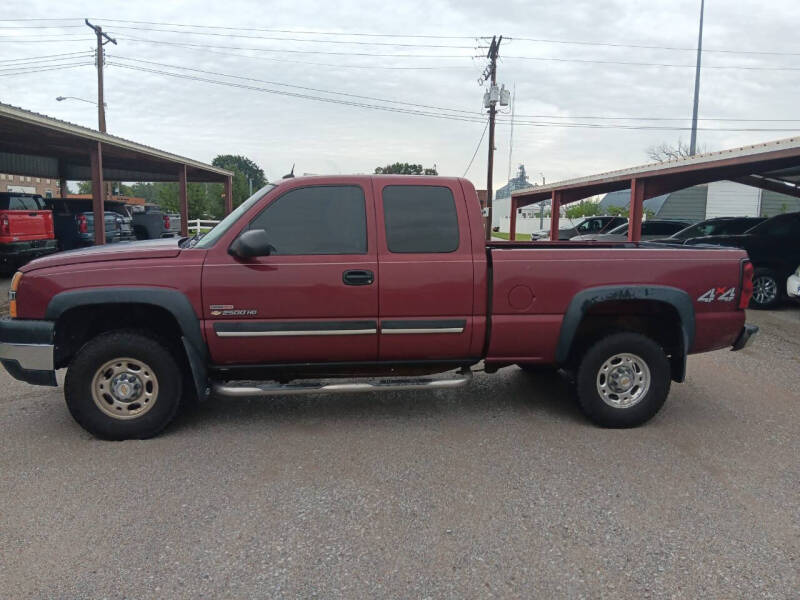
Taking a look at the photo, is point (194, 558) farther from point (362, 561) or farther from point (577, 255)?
point (577, 255)

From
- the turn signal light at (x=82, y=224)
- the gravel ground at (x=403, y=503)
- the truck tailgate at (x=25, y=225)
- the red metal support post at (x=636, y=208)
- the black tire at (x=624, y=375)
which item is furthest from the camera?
the turn signal light at (x=82, y=224)

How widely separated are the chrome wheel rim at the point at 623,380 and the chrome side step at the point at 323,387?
1070mm

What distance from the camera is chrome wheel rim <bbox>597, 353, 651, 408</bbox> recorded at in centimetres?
475

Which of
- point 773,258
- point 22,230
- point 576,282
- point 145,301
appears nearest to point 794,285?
point 773,258

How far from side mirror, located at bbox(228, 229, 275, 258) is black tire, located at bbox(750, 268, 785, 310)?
33.2ft

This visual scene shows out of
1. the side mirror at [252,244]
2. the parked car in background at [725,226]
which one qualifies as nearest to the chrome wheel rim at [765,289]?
the parked car in background at [725,226]

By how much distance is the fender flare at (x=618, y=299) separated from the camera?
4594mm

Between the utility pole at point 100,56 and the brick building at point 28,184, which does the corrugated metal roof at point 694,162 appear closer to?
the utility pole at point 100,56

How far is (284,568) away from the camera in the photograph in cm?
286

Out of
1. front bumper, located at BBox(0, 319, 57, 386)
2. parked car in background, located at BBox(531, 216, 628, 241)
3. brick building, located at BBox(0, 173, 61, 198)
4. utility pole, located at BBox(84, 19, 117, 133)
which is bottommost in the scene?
front bumper, located at BBox(0, 319, 57, 386)

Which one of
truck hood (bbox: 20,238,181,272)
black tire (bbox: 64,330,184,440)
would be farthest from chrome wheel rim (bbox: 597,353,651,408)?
truck hood (bbox: 20,238,181,272)

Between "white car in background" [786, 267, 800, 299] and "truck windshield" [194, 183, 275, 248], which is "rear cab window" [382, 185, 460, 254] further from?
"white car in background" [786, 267, 800, 299]

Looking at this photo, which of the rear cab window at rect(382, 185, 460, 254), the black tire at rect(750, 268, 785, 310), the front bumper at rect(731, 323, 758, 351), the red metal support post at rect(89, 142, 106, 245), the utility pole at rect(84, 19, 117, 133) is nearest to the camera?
the rear cab window at rect(382, 185, 460, 254)

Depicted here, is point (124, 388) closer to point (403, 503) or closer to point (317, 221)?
point (317, 221)
